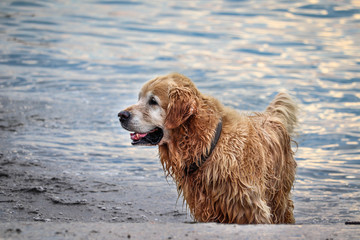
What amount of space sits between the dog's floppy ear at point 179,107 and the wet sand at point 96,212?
3.30ft

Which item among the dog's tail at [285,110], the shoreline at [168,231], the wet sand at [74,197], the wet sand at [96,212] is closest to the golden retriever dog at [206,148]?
the wet sand at [96,212]

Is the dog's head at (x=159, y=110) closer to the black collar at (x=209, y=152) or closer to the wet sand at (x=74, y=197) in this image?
the black collar at (x=209, y=152)

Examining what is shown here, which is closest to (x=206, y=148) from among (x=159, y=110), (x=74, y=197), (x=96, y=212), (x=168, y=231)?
(x=159, y=110)

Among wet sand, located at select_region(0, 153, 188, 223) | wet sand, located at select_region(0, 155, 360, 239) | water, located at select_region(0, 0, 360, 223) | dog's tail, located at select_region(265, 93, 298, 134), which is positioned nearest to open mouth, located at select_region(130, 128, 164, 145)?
wet sand, located at select_region(0, 155, 360, 239)

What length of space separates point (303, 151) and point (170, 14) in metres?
14.8

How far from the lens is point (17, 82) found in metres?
13.2

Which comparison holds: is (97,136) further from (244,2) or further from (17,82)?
(244,2)

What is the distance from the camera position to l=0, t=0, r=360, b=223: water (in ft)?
29.2

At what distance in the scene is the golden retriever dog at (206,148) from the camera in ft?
17.3

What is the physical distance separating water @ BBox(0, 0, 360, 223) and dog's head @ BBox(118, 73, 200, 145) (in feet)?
9.08

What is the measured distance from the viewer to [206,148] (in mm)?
5312

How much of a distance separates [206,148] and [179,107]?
1.58 feet

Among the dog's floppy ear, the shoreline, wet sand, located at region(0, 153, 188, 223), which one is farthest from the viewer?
wet sand, located at region(0, 153, 188, 223)

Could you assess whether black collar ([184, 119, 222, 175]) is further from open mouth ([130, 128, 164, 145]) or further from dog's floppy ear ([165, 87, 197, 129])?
open mouth ([130, 128, 164, 145])
